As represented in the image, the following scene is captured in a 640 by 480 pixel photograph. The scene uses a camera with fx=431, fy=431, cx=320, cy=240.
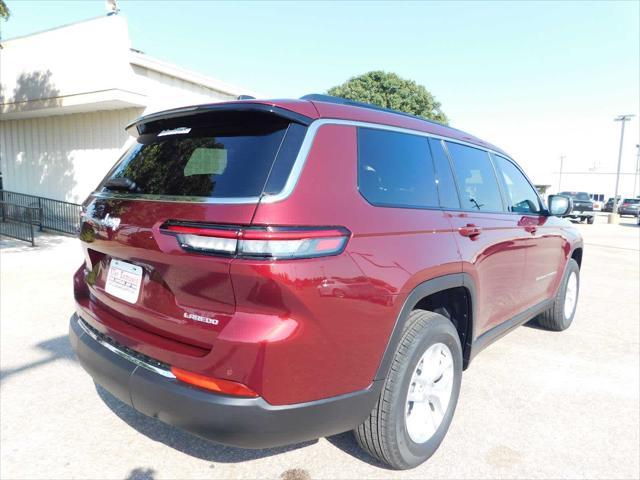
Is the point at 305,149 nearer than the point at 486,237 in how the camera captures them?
Yes

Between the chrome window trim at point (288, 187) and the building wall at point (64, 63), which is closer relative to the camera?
the chrome window trim at point (288, 187)

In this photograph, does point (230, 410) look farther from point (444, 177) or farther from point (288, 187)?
point (444, 177)

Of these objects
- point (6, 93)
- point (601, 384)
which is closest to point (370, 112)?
point (601, 384)

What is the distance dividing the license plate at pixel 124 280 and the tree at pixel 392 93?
23443 millimetres

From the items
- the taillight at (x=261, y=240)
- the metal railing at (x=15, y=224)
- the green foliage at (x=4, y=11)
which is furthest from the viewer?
the metal railing at (x=15, y=224)

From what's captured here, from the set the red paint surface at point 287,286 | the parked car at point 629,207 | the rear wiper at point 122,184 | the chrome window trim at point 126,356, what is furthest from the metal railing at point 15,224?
the parked car at point 629,207

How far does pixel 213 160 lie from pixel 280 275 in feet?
2.19

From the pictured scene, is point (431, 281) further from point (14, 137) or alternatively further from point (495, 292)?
point (14, 137)

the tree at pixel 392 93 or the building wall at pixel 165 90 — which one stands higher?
the tree at pixel 392 93

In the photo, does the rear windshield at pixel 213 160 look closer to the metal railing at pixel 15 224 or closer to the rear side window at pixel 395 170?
the rear side window at pixel 395 170

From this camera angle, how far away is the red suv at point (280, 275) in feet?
5.58

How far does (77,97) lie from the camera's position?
10.7m

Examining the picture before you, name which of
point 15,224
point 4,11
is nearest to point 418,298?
point 4,11

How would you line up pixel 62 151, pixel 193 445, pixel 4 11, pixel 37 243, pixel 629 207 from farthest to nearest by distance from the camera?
1. pixel 629 207
2. pixel 62 151
3. pixel 37 243
4. pixel 4 11
5. pixel 193 445
